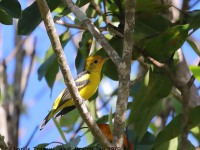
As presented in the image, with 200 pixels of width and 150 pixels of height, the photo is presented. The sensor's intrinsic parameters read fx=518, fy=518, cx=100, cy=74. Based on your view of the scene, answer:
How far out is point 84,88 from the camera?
14.5 ft

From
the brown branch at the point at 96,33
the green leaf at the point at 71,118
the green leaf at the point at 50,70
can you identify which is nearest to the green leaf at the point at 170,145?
the brown branch at the point at 96,33

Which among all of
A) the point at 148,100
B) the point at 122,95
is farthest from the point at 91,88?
the point at 122,95

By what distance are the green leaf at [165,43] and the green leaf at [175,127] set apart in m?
0.46

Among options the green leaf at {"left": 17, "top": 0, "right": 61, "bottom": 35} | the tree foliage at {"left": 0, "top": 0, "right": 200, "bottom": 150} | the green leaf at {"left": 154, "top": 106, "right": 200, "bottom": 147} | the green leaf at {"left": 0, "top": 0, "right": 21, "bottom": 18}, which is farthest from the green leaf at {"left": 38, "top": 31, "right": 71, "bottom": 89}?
the green leaf at {"left": 154, "top": 106, "right": 200, "bottom": 147}

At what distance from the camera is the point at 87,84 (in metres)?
4.50

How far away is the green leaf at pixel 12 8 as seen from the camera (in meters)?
3.35

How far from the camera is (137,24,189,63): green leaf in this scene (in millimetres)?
3582

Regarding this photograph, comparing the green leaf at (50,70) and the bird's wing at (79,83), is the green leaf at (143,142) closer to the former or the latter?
the bird's wing at (79,83)

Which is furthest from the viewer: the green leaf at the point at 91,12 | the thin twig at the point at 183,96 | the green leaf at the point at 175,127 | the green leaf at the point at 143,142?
the green leaf at the point at 91,12

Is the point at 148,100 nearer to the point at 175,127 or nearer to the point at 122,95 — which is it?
the point at 175,127

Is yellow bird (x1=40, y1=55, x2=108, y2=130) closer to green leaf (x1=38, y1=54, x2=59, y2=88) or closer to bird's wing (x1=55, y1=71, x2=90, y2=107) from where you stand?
bird's wing (x1=55, y1=71, x2=90, y2=107)

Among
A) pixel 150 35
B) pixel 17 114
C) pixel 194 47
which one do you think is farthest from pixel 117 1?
pixel 17 114

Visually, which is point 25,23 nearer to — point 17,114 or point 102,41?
point 102,41

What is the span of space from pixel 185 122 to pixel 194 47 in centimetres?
80
